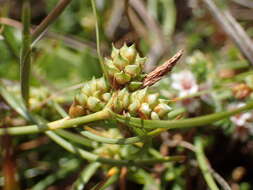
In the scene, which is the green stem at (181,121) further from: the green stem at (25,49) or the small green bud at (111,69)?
the green stem at (25,49)

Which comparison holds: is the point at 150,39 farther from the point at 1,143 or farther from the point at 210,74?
the point at 1,143

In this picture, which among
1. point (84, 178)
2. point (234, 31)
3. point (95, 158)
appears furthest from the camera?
point (234, 31)

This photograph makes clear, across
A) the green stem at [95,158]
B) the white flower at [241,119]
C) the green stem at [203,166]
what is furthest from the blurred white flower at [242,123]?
the green stem at [95,158]

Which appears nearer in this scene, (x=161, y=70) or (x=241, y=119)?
(x=161, y=70)

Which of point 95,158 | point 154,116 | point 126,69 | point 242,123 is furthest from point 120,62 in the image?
point 242,123

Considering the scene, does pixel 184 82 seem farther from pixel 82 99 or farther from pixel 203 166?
pixel 82 99

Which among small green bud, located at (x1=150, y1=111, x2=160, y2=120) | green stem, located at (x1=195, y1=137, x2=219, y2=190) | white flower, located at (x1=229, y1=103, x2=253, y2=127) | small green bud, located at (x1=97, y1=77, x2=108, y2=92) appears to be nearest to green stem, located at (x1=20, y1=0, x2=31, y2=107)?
small green bud, located at (x1=97, y1=77, x2=108, y2=92)
